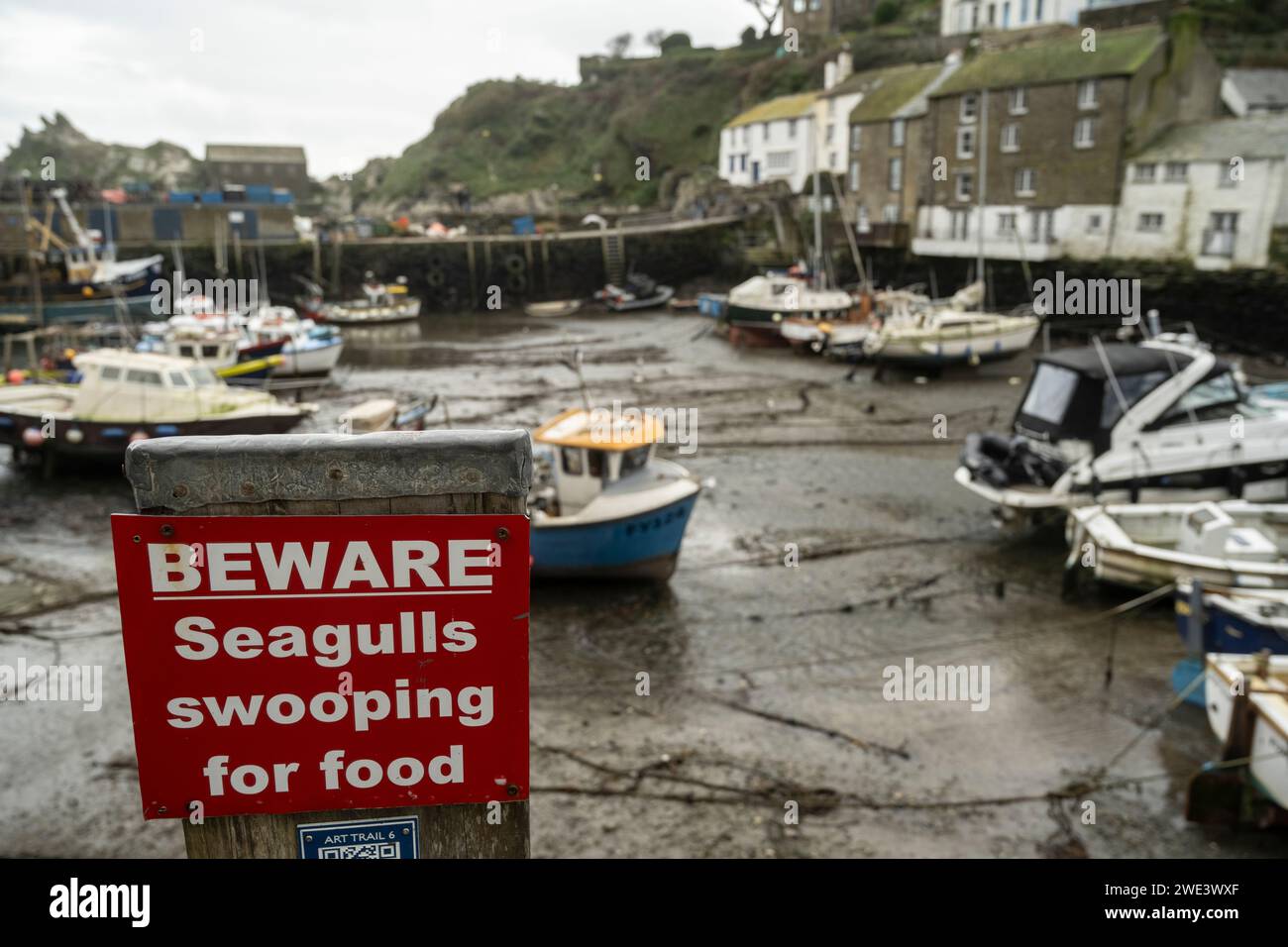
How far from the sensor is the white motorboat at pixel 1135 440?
14.7m

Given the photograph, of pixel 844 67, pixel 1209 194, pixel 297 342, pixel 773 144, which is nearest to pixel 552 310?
pixel 773 144

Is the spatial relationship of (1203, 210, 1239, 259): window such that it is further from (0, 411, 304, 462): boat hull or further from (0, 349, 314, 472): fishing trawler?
(0, 411, 304, 462): boat hull

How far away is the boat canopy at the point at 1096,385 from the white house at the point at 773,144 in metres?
39.0

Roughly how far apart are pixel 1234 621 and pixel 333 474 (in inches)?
402

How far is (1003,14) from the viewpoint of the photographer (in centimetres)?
6141

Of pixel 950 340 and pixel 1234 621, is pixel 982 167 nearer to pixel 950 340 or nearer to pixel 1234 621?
pixel 950 340

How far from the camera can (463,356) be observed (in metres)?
38.1

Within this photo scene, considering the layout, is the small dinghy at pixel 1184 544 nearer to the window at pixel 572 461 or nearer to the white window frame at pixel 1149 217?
the window at pixel 572 461

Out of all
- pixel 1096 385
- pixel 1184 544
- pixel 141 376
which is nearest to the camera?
pixel 1184 544

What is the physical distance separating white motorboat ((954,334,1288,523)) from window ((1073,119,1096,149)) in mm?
24565

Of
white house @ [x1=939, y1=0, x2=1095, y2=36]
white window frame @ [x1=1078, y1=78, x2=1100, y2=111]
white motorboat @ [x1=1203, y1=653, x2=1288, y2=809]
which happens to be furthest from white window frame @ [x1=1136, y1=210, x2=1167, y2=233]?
white motorboat @ [x1=1203, y1=653, x2=1288, y2=809]
